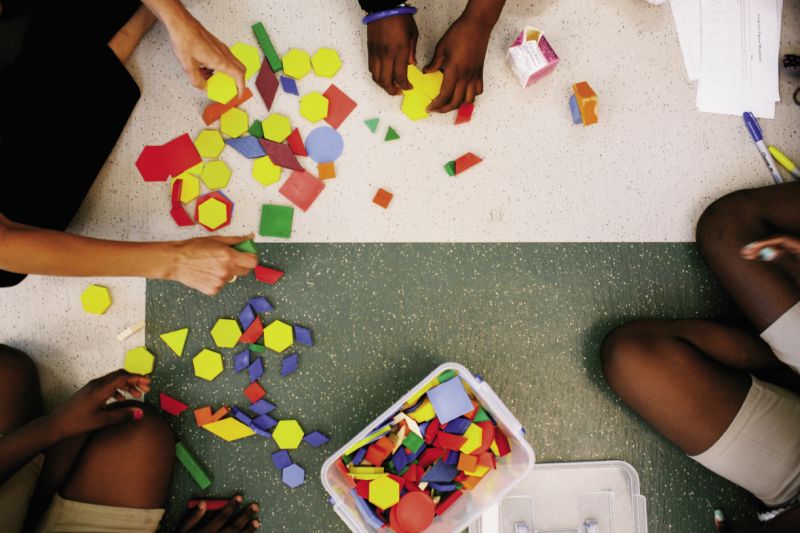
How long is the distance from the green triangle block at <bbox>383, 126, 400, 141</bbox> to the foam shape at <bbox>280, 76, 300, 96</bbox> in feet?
0.62

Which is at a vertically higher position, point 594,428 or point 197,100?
point 197,100

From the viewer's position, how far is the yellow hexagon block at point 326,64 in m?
1.08

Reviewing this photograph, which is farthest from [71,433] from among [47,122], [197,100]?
[197,100]

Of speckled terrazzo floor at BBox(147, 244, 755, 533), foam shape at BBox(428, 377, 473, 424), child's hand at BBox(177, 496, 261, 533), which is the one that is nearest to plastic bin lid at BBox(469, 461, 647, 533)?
speckled terrazzo floor at BBox(147, 244, 755, 533)

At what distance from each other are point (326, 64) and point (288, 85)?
0.08 m

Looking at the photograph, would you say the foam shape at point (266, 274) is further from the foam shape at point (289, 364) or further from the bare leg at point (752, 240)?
the bare leg at point (752, 240)

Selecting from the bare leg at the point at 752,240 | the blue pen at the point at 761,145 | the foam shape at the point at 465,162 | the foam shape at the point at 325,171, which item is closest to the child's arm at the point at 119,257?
the foam shape at the point at 325,171

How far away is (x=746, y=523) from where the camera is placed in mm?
1076

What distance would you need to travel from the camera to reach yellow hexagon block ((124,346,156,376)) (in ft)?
3.35

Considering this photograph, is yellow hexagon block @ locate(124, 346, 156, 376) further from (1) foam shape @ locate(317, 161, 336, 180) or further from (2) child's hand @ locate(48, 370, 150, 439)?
(1) foam shape @ locate(317, 161, 336, 180)

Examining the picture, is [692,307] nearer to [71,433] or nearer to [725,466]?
[725,466]

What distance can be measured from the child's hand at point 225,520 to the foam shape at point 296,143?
24.9 inches

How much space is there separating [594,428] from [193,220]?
0.84 meters

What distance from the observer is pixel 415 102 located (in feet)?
3.55
